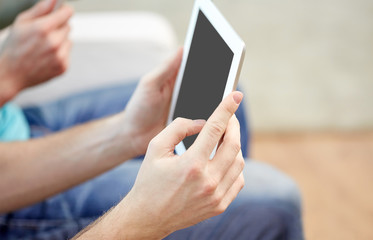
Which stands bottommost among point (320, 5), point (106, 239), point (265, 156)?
point (106, 239)

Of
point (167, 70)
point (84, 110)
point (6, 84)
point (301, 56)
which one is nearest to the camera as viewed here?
point (167, 70)

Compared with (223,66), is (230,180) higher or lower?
lower

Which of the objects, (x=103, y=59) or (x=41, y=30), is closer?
(x=41, y=30)

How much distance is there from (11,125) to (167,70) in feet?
1.12

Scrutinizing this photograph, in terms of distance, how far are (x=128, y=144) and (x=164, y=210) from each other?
304 mm

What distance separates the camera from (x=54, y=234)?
0.76 m

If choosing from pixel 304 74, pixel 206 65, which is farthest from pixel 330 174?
pixel 206 65

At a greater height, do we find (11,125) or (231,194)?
(11,125)

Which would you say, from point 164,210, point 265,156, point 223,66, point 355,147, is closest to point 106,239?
point 164,210

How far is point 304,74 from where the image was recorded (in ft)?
5.84

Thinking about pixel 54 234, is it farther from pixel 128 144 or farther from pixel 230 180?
pixel 230 180

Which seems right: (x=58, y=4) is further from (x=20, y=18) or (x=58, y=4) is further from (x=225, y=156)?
(x=225, y=156)

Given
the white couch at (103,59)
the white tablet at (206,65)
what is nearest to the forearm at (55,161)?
the white tablet at (206,65)

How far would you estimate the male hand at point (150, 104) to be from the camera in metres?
0.78
